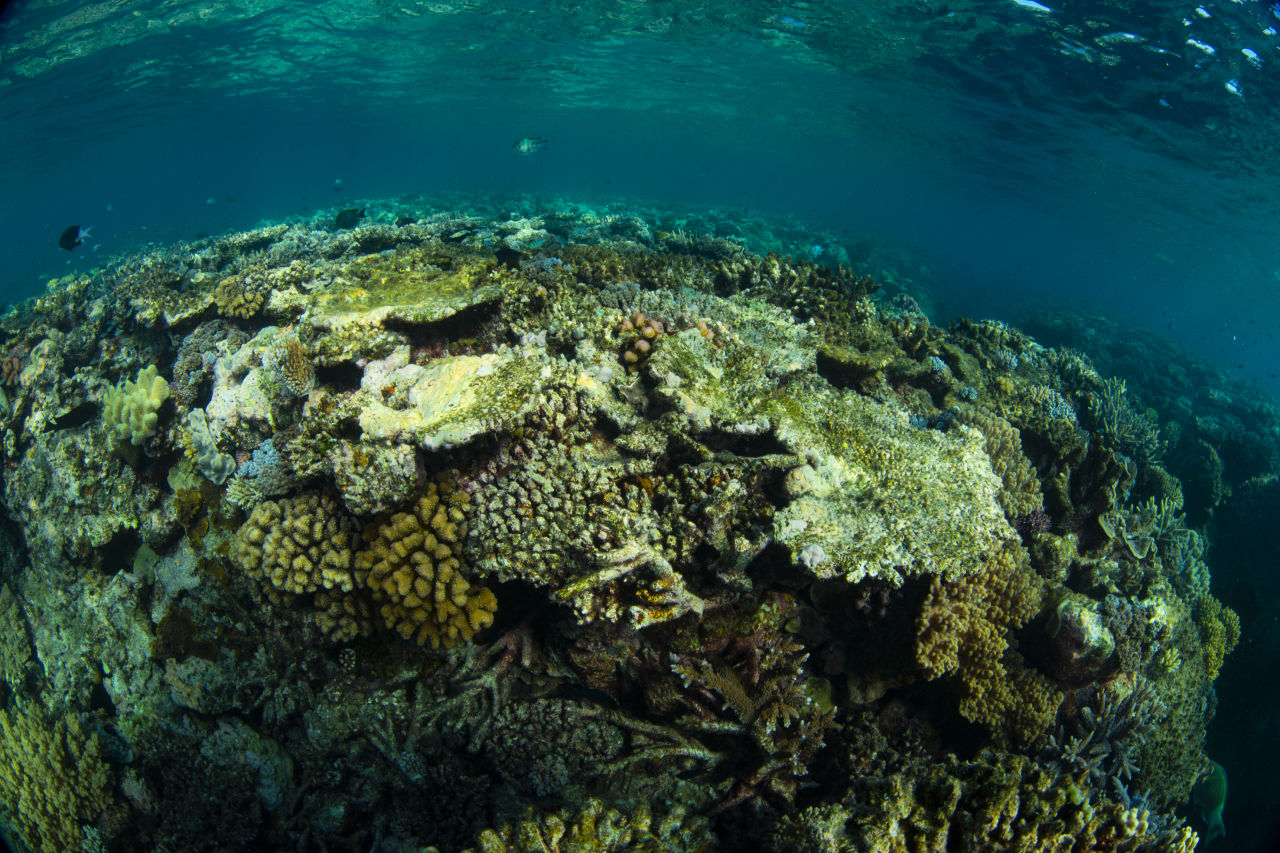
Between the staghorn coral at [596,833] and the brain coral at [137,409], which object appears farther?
the brain coral at [137,409]

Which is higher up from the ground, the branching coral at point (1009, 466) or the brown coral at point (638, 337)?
Result: the brown coral at point (638, 337)

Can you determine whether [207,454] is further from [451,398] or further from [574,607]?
[574,607]

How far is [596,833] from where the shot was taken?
320 cm

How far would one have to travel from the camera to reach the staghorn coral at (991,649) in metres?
3.71

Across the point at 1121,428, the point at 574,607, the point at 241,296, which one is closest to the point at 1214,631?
the point at 1121,428

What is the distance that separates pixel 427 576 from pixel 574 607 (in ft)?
3.39

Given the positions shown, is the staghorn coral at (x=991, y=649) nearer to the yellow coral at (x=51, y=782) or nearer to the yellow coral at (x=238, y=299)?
the yellow coral at (x=51, y=782)

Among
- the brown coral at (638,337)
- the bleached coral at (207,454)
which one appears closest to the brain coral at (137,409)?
the bleached coral at (207,454)

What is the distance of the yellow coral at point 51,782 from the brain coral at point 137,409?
111 inches

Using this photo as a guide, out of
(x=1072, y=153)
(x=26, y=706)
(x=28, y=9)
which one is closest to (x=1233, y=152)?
(x=1072, y=153)

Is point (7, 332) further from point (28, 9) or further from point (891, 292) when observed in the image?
point (891, 292)

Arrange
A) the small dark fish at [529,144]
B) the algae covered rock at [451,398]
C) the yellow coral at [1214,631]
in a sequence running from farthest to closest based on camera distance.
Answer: the small dark fish at [529,144], the yellow coral at [1214,631], the algae covered rock at [451,398]

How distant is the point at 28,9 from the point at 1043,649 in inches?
1273

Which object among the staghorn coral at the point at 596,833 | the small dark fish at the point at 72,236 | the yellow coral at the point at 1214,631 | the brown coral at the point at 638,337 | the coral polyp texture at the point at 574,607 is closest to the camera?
the staghorn coral at the point at 596,833
